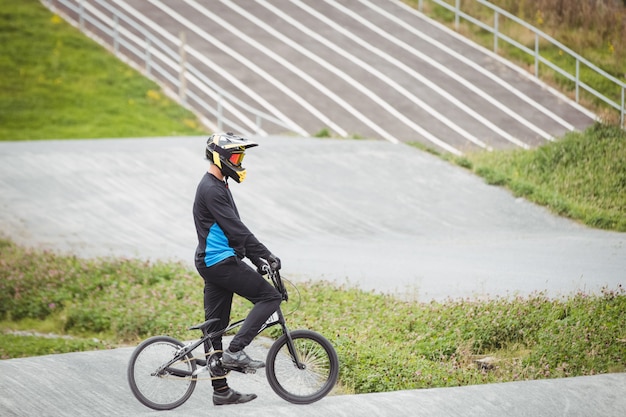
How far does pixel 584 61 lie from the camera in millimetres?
17844

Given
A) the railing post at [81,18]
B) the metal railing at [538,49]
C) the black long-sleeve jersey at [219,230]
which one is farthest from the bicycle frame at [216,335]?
the railing post at [81,18]

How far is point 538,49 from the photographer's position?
24.0 metres

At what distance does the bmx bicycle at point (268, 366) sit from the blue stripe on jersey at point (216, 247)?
0.44 meters

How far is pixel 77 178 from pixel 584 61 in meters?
11.2

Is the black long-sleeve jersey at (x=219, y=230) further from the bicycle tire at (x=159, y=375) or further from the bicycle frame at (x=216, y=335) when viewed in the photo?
the bicycle tire at (x=159, y=375)

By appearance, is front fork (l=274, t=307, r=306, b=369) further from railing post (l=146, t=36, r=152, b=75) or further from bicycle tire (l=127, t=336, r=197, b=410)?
railing post (l=146, t=36, r=152, b=75)

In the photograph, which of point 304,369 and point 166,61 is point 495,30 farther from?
point 304,369

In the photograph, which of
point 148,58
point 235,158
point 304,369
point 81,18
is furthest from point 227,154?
point 81,18

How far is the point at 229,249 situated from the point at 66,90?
25.7 meters

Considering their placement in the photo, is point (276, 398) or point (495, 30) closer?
point (276, 398)

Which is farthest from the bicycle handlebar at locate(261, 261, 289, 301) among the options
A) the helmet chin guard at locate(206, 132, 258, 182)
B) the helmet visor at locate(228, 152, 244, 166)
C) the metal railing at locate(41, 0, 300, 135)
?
the metal railing at locate(41, 0, 300, 135)

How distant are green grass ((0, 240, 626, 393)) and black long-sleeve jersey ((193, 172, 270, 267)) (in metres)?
2.33

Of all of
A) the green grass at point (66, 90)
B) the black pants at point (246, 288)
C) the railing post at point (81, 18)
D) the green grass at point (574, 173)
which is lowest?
the green grass at point (66, 90)

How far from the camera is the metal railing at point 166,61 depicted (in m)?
28.3
